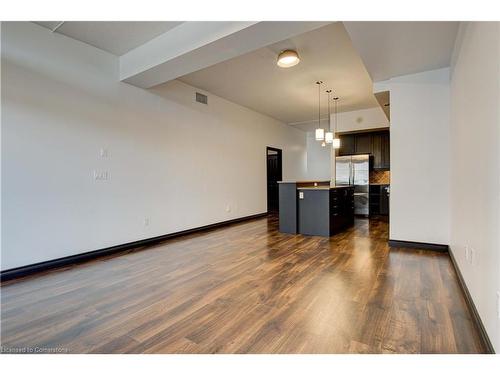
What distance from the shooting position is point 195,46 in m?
2.89

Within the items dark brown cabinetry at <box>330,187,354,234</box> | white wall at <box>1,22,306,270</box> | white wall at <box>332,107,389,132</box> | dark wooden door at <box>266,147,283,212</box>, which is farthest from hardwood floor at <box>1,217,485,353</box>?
dark wooden door at <box>266,147,283,212</box>

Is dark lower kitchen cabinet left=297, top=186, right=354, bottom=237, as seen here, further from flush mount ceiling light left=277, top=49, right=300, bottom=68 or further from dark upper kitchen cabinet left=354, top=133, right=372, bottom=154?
dark upper kitchen cabinet left=354, top=133, right=372, bottom=154

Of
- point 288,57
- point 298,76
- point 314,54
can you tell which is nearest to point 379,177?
point 298,76

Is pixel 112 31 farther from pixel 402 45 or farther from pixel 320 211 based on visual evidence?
pixel 320 211

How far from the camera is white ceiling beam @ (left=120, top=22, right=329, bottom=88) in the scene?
252 centimetres

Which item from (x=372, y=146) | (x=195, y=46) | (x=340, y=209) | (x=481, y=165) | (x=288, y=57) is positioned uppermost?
(x=288, y=57)

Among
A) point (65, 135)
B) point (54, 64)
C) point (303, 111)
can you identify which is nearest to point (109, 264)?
point (65, 135)

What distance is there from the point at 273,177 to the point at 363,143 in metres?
2.87

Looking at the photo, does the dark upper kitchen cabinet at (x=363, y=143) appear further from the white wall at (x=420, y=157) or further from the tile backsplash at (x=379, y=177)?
the white wall at (x=420, y=157)

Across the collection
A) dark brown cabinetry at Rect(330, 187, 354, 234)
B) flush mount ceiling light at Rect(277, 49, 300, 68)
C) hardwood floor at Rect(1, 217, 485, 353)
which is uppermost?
flush mount ceiling light at Rect(277, 49, 300, 68)

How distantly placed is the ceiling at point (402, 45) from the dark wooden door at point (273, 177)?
15.0ft

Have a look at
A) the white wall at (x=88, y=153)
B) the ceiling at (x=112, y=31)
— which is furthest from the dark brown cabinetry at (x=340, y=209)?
the ceiling at (x=112, y=31)

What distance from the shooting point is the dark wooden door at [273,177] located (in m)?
8.12
